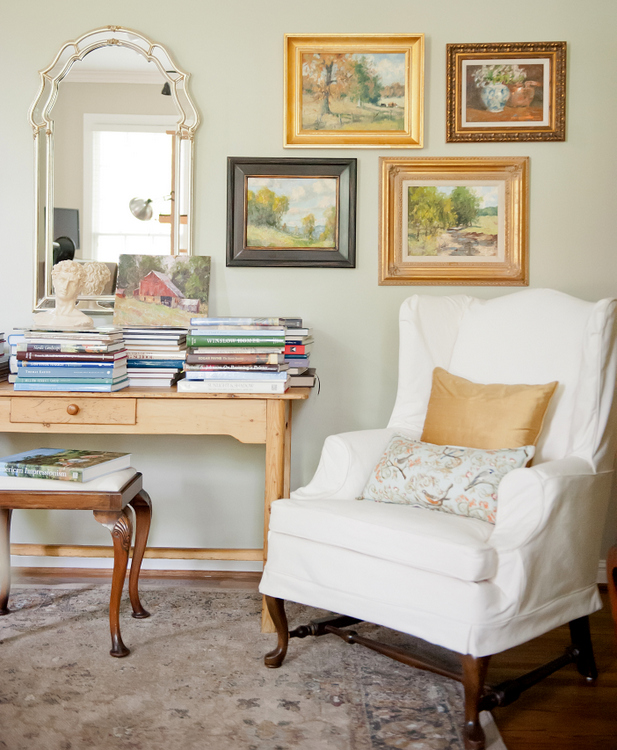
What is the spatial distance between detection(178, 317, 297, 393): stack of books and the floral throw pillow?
0.46 metres

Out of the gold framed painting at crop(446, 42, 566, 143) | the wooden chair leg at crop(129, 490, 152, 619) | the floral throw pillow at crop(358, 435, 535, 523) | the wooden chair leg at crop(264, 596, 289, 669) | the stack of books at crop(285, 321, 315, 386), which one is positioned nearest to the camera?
the floral throw pillow at crop(358, 435, 535, 523)

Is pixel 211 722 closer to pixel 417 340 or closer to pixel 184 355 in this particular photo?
pixel 184 355

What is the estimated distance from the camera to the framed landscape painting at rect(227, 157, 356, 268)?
2631 millimetres

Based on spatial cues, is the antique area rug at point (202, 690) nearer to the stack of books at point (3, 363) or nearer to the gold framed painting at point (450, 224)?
the stack of books at point (3, 363)

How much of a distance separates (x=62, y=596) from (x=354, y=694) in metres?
1.16

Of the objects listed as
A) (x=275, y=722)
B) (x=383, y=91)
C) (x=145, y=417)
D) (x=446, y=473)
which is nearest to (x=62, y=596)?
(x=145, y=417)

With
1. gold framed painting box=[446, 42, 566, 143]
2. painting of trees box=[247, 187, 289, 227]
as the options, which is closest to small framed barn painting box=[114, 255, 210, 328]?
painting of trees box=[247, 187, 289, 227]

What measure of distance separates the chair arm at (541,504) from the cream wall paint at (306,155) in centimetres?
100

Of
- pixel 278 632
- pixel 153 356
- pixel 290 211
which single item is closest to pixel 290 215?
pixel 290 211

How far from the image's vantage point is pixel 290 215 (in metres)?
2.65

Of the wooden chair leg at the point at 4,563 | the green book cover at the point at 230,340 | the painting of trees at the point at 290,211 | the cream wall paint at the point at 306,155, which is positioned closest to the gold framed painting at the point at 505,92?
the cream wall paint at the point at 306,155

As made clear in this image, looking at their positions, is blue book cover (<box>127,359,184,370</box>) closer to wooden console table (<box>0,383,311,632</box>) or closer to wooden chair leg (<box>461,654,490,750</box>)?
wooden console table (<box>0,383,311,632</box>)

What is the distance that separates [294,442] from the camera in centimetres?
272

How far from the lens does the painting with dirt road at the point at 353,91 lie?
2.60 meters
